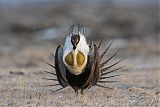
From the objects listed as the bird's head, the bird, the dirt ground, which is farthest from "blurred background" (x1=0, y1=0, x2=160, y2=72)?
the bird's head

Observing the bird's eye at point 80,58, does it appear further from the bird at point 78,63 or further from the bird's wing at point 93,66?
the bird's wing at point 93,66

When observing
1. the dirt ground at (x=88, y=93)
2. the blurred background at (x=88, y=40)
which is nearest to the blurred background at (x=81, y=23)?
the blurred background at (x=88, y=40)

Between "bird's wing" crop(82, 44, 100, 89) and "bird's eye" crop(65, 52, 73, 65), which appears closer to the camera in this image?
"bird's eye" crop(65, 52, 73, 65)

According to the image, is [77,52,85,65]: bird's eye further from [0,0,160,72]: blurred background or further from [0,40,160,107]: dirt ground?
[0,0,160,72]: blurred background

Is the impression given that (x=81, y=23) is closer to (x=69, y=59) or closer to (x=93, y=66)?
(x=93, y=66)

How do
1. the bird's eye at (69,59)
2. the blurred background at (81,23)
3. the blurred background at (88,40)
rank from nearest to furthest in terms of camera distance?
the bird's eye at (69,59) < the blurred background at (88,40) < the blurred background at (81,23)

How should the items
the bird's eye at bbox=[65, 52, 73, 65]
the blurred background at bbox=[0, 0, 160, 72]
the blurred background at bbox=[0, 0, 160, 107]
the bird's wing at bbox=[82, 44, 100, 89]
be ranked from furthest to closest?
the blurred background at bbox=[0, 0, 160, 72], the blurred background at bbox=[0, 0, 160, 107], the bird's wing at bbox=[82, 44, 100, 89], the bird's eye at bbox=[65, 52, 73, 65]

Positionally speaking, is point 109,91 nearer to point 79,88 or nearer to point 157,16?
point 79,88

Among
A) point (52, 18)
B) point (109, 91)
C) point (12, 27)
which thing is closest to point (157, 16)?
point (52, 18)

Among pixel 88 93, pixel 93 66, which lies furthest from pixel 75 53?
pixel 88 93
